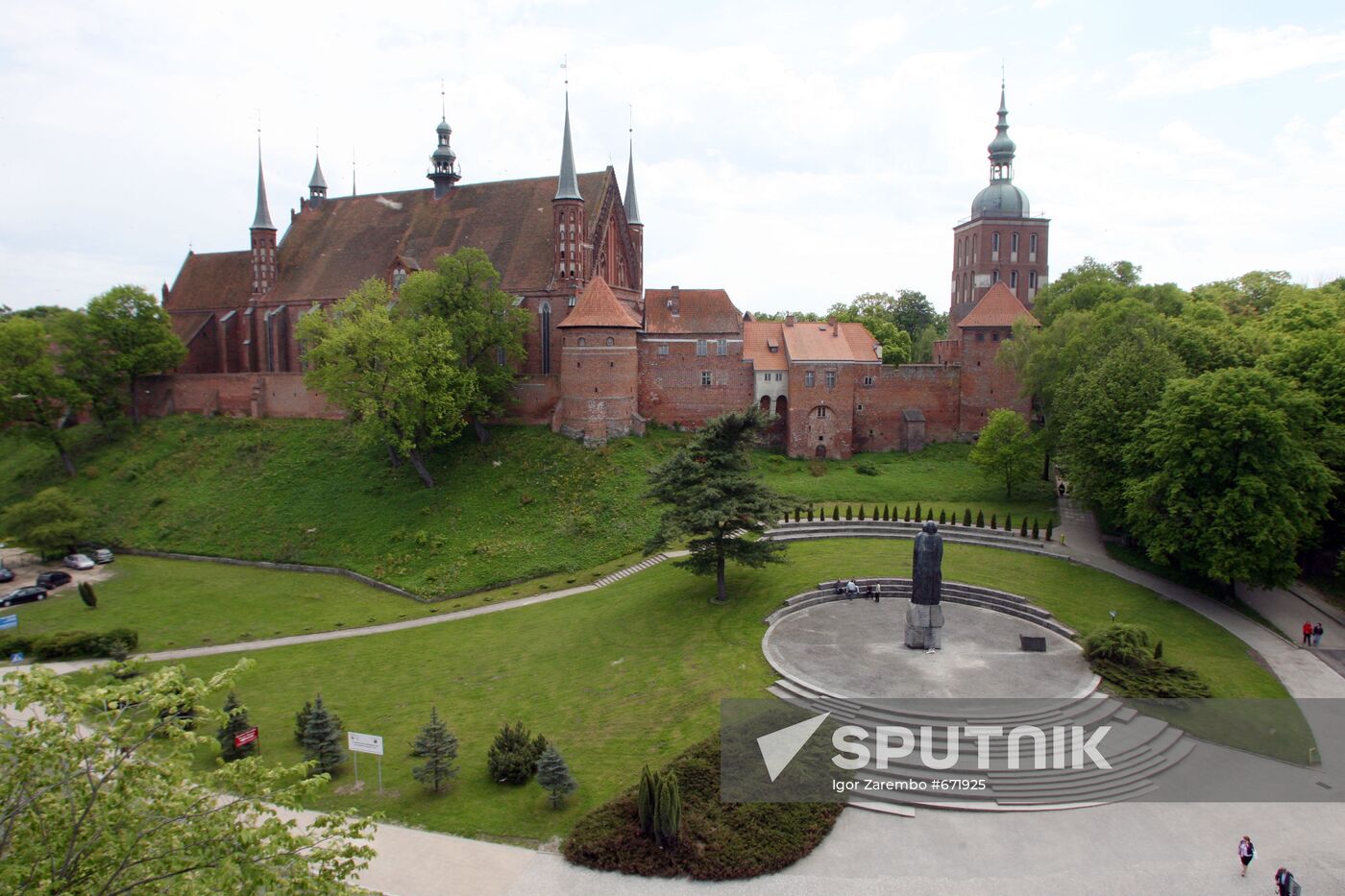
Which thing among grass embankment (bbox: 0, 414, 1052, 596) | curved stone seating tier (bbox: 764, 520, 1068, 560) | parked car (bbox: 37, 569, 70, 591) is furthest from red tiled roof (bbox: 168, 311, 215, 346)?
curved stone seating tier (bbox: 764, 520, 1068, 560)

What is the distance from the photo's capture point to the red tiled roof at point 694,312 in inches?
1946

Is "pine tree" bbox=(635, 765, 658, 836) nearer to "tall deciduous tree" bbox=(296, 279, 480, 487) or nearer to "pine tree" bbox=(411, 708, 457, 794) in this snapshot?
"pine tree" bbox=(411, 708, 457, 794)

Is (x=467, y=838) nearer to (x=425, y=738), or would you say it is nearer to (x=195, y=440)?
(x=425, y=738)

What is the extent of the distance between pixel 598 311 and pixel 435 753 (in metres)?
29.8

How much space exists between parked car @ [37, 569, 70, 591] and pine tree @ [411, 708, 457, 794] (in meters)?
29.9

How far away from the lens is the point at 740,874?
16078 mm

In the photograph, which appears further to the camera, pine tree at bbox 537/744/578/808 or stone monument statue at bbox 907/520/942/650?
stone monument statue at bbox 907/520/942/650

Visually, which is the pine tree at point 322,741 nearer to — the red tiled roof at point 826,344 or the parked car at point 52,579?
the parked car at point 52,579

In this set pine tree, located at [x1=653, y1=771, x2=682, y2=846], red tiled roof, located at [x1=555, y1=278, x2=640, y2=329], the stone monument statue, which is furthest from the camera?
red tiled roof, located at [x1=555, y1=278, x2=640, y2=329]

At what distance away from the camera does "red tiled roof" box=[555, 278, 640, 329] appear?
1762 inches

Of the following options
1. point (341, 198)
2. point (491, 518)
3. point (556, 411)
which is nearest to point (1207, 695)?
point (491, 518)

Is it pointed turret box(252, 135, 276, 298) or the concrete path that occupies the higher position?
pointed turret box(252, 135, 276, 298)

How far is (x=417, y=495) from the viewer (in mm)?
43594

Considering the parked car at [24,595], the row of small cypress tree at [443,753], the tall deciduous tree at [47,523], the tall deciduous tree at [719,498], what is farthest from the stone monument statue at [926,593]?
the tall deciduous tree at [47,523]
